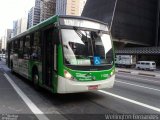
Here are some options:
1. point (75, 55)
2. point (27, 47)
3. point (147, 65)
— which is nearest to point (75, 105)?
point (75, 55)

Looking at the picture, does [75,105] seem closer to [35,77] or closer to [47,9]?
[35,77]

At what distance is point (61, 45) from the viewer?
8.10m

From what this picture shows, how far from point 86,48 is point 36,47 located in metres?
3.16

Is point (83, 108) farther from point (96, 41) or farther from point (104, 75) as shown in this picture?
point (96, 41)

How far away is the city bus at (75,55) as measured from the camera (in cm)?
807

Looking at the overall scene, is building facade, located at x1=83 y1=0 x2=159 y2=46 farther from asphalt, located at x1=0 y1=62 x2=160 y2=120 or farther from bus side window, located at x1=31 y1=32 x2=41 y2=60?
asphalt, located at x1=0 y1=62 x2=160 y2=120

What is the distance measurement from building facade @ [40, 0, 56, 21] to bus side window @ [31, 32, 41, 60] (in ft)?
256

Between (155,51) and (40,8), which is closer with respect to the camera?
(155,51)

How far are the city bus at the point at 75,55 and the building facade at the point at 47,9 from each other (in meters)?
80.4

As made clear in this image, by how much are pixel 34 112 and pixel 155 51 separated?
55.6 metres

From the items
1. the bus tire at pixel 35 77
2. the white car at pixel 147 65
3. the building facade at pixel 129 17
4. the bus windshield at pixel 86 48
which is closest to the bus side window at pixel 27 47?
the bus tire at pixel 35 77

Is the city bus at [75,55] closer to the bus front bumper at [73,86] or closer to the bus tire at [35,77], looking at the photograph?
the bus front bumper at [73,86]

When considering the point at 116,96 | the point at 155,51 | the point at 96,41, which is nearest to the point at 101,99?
the point at 116,96

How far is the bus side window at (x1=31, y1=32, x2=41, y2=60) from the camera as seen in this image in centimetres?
1036
